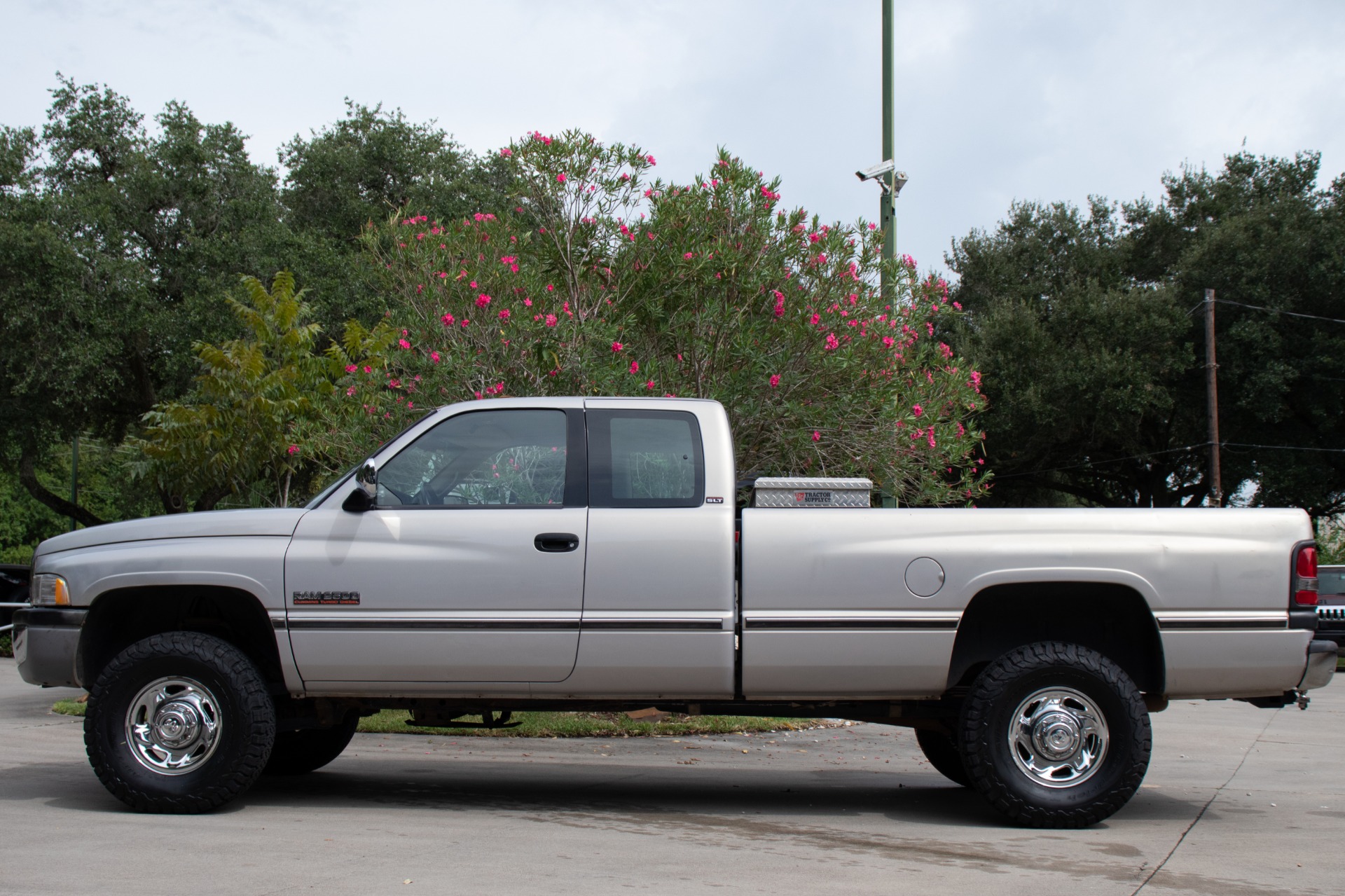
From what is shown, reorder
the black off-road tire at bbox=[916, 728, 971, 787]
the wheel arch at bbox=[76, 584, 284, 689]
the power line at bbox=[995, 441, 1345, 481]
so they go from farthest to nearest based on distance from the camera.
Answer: the power line at bbox=[995, 441, 1345, 481]
the black off-road tire at bbox=[916, 728, 971, 787]
the wheel arch at bbox=[76, 584, 284, 689]

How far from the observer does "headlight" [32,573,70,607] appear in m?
6.22

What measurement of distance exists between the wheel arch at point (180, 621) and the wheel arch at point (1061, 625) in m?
3.60

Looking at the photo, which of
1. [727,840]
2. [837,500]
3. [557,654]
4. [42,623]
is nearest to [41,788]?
[42,623]

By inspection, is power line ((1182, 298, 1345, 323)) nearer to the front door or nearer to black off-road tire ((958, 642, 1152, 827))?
black off-road tire ((958, 642, 1152, 827))

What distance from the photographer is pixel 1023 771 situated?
6129 millimetres

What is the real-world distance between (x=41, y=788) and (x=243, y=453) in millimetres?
6376

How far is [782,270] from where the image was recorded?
9781mm

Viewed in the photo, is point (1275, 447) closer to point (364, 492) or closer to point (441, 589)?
point (441, 589)

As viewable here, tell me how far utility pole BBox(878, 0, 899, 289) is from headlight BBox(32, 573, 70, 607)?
24.3 ft

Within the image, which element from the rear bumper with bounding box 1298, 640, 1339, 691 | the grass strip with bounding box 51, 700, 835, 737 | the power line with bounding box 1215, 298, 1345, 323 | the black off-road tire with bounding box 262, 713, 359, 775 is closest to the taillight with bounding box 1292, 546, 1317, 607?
the rear bumper with bounding box 1298, 640, 1339, 691

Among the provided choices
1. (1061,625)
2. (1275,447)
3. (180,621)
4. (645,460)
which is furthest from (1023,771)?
(1275,447)

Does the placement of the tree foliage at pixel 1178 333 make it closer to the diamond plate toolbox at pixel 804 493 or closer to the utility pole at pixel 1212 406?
the utility pole at pixel 1212 406

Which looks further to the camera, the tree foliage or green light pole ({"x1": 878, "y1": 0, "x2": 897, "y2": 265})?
the tree foliage

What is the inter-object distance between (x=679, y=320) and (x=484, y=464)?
3.67m
